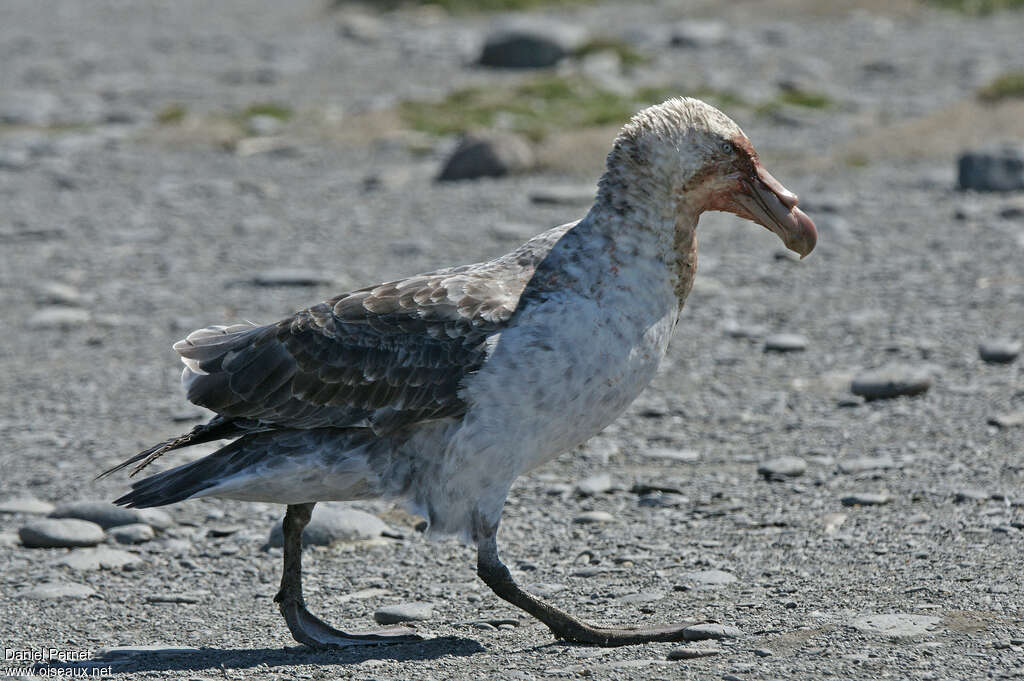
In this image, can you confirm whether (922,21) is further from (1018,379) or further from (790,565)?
(790,565)

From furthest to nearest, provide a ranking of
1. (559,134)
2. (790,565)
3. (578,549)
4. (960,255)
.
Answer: (559,134) < (960,255) < (578,549) < (790,565)

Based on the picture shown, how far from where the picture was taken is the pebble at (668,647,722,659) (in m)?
5.37

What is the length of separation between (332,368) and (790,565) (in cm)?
205

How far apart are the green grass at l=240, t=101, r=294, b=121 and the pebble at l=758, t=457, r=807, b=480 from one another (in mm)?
11028

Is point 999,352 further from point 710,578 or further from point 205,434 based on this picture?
point 205,434

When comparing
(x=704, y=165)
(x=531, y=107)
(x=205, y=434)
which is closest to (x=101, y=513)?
(x=205, y=434)

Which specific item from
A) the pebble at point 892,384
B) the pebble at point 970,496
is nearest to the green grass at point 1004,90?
the pebble at point 892,384

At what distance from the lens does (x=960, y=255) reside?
11406 millimetres

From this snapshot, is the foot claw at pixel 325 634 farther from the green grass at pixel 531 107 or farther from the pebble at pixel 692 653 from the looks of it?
the green grass at pixel 531 107

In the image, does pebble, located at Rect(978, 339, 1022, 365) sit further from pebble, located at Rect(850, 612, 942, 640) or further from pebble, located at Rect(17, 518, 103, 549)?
pebble, located at Rect(17, 518, 103, 549)

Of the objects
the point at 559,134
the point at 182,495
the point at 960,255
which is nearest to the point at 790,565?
the point at 182,495

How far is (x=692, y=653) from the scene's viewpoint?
5.38 metres

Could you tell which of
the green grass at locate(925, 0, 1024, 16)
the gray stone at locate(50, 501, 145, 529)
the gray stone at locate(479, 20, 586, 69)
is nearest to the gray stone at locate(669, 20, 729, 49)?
the gray stone at locate(479, 20, 586, 69)

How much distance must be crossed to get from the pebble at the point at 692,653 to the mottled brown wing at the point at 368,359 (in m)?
1.16
